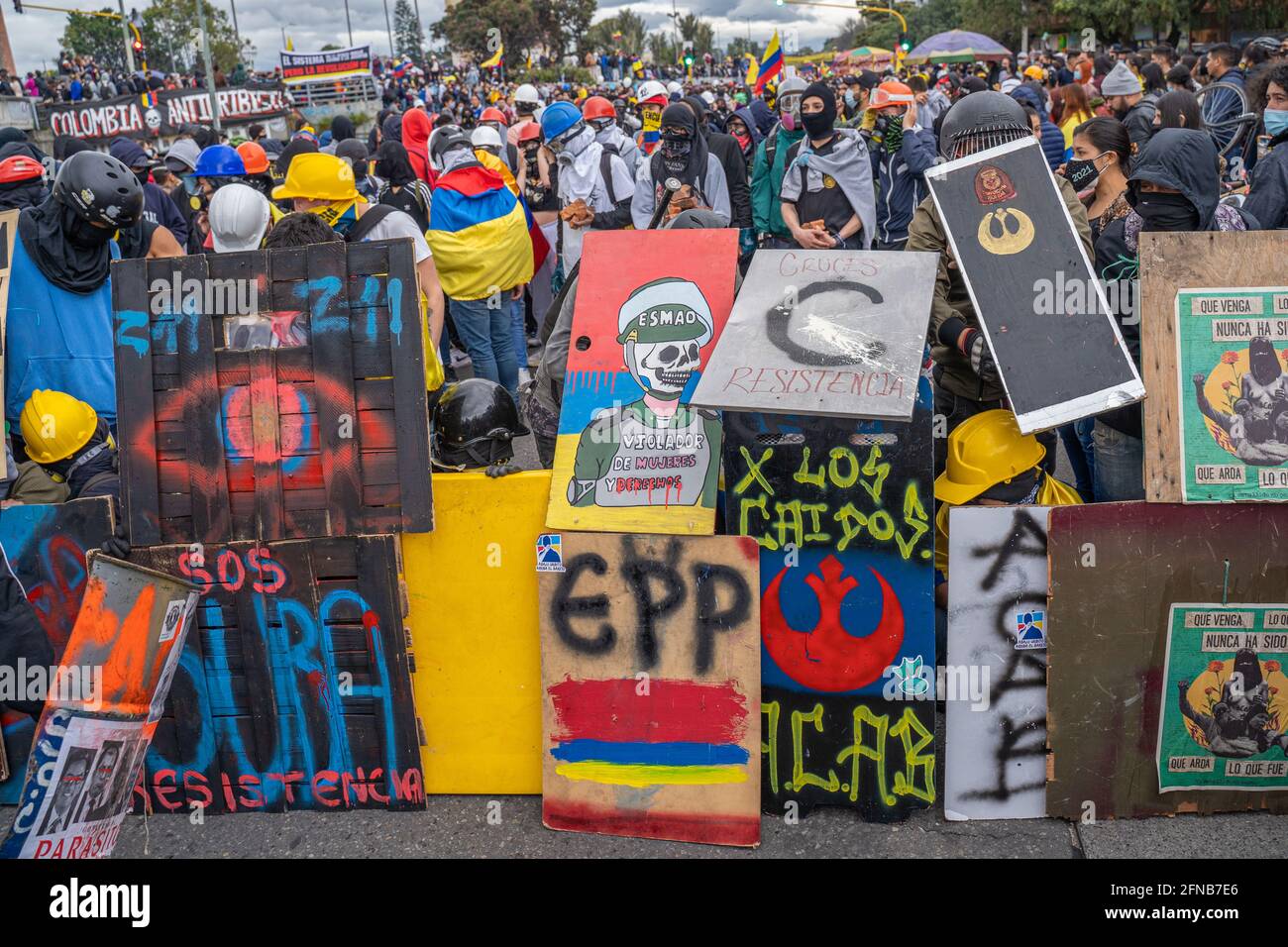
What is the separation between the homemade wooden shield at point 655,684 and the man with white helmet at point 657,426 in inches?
6.5

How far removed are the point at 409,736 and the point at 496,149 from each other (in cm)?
745

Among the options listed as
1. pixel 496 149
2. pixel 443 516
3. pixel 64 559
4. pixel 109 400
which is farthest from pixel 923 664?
pixel 496 149

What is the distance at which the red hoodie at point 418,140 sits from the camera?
11.2 metres

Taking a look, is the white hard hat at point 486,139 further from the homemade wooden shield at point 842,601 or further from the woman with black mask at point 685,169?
the homemade wooden shield at point 842,601

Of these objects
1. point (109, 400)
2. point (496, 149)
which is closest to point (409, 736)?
point (109, 400)

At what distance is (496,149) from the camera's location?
33.0 feet

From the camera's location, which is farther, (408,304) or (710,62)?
(710,62)

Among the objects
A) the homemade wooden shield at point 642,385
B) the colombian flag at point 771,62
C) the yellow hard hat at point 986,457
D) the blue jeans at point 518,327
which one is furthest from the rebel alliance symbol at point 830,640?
the colombian flag at point 771,62

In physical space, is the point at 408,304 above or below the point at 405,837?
above

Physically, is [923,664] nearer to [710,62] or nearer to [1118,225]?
[1118,225]
